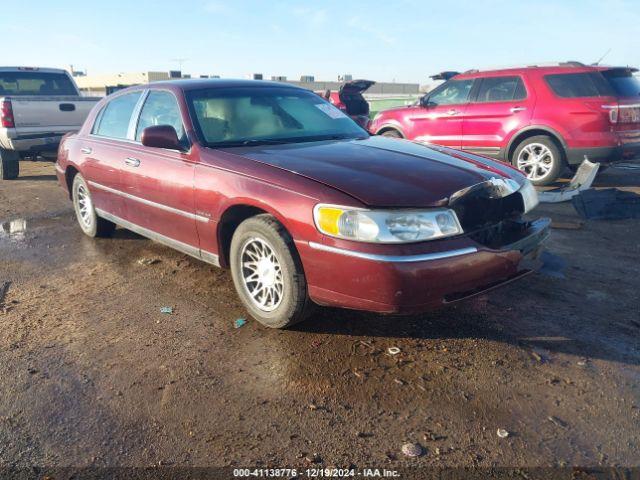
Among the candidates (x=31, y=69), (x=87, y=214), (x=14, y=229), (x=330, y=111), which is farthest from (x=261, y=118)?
(x=31, y=69)

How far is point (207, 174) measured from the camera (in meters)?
3.62

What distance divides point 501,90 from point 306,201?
670 cm

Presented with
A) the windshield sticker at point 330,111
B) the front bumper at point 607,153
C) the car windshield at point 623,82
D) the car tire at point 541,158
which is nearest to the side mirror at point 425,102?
the car tire at point 541,158

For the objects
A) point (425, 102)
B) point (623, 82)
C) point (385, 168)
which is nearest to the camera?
point (385, 168)

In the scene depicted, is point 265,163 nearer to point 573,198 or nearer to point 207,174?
point 207,174

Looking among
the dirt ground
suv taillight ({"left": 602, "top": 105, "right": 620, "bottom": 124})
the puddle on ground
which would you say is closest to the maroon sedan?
the dirt ground

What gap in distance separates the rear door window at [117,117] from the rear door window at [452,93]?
5.94 m

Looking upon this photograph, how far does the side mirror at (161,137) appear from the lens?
373 centimetres

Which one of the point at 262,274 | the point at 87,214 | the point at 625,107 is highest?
the point at 625,107

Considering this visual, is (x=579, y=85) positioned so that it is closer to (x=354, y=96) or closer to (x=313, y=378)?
(x=354, y=96)

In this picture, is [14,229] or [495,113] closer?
[14,229]

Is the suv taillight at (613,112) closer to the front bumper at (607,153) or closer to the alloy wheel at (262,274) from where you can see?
the front bumper at (607,153)

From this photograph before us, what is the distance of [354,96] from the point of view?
42.6 feet

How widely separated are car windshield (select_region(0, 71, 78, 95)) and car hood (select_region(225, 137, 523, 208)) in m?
9.24
